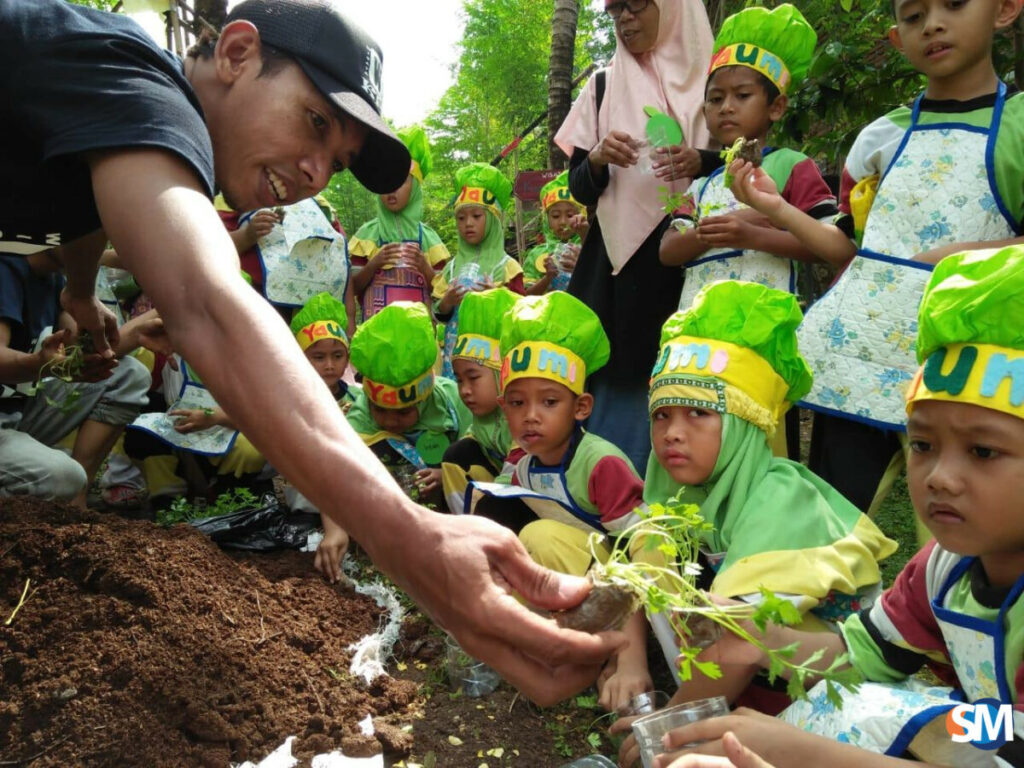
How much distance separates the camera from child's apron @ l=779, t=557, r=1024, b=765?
4.97 ft

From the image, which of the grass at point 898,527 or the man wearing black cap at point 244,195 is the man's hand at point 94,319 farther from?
the grass at point 898,527

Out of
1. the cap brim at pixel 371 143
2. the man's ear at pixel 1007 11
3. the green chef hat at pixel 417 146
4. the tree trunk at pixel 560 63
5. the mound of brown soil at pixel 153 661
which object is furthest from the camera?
the tree trunk at pixel 560 63

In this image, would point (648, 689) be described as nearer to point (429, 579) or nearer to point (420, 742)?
point (420, 742)

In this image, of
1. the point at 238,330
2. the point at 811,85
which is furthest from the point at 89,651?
the point at 811,85

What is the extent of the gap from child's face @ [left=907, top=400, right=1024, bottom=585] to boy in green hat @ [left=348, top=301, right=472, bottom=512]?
2867 millimetres

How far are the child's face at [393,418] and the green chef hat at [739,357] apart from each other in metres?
2.19

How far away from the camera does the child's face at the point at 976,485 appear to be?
1.48 metres

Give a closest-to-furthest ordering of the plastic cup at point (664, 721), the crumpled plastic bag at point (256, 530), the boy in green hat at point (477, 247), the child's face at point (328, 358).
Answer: the plastic cup at point (664, 721), the crumpled plastic bag at point (256, 530), the child's face at point (328, 358), the boy in green hat at point (477, 247)

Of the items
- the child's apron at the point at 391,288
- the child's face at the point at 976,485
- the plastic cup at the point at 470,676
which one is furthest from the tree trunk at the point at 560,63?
the child's face at the point at 976,485

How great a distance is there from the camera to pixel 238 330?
1.10 meters

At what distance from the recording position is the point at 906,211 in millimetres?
2602

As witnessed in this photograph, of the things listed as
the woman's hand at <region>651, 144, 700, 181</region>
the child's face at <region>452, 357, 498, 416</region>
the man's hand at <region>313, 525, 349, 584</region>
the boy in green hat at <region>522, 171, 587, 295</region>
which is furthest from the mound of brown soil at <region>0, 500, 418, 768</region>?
the boy in green hat at <region>522, 171, 587, 295</region>

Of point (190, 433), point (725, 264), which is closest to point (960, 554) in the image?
point (725, 264)

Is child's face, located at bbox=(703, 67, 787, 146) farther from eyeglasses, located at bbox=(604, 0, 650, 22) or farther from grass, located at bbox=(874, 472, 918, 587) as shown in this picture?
grass, located at bbox=(874, 472, 918, 587)
